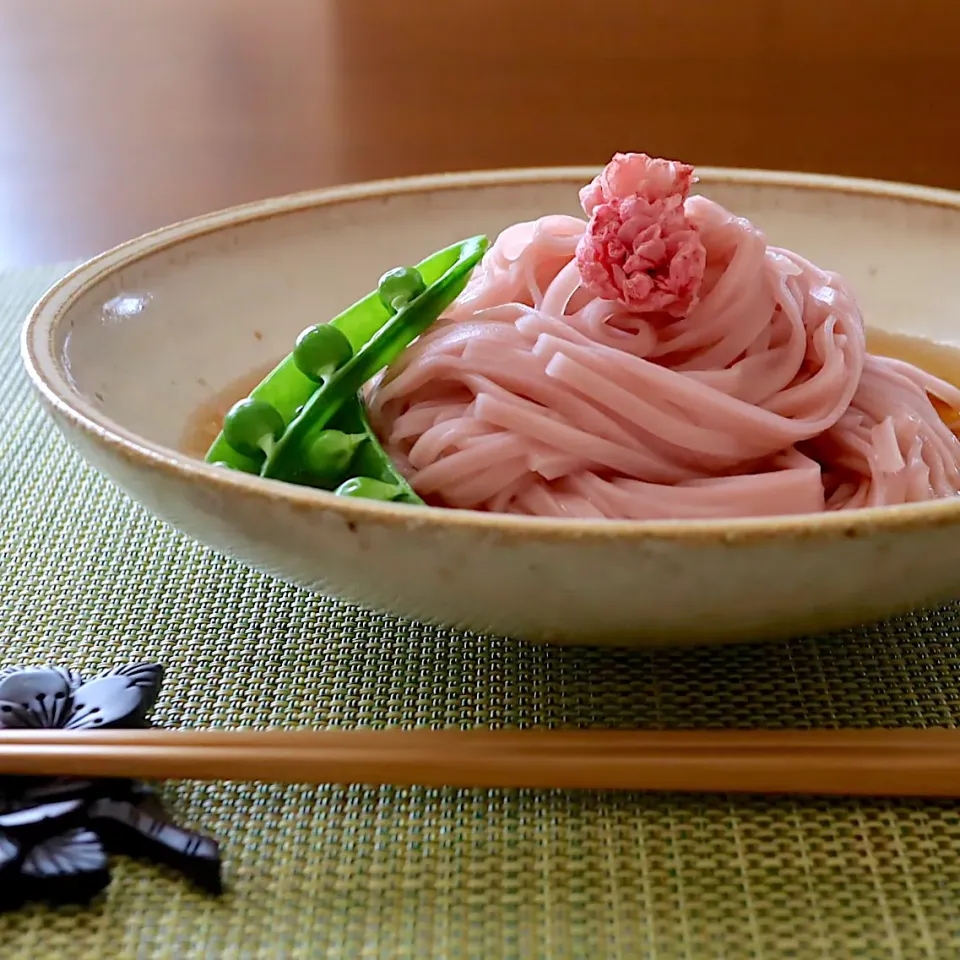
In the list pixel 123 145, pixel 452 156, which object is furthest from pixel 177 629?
pixel 123 145

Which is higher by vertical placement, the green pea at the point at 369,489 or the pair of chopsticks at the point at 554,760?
the green pea at the point at 369,489

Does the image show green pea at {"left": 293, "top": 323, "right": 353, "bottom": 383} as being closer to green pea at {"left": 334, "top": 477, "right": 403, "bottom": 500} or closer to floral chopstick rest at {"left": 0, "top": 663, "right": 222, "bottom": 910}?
green pea at {"left": 334, "top": 477, "right": 403, "bottom": 500}

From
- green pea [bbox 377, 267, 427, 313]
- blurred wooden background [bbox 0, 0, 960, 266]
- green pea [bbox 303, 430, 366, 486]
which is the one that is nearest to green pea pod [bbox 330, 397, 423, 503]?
green pea [bbox 303, 430, 366, 486]

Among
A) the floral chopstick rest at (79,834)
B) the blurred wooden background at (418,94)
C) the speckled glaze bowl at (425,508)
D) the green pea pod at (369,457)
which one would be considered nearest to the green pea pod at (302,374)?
the green pea pod at (369,457)

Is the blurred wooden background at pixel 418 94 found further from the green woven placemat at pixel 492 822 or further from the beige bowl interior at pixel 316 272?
the green woven placemat at pixel 492 822

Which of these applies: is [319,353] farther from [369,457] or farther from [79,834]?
[79,834]

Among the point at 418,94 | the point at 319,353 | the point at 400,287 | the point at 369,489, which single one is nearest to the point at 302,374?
the point at 319,353
